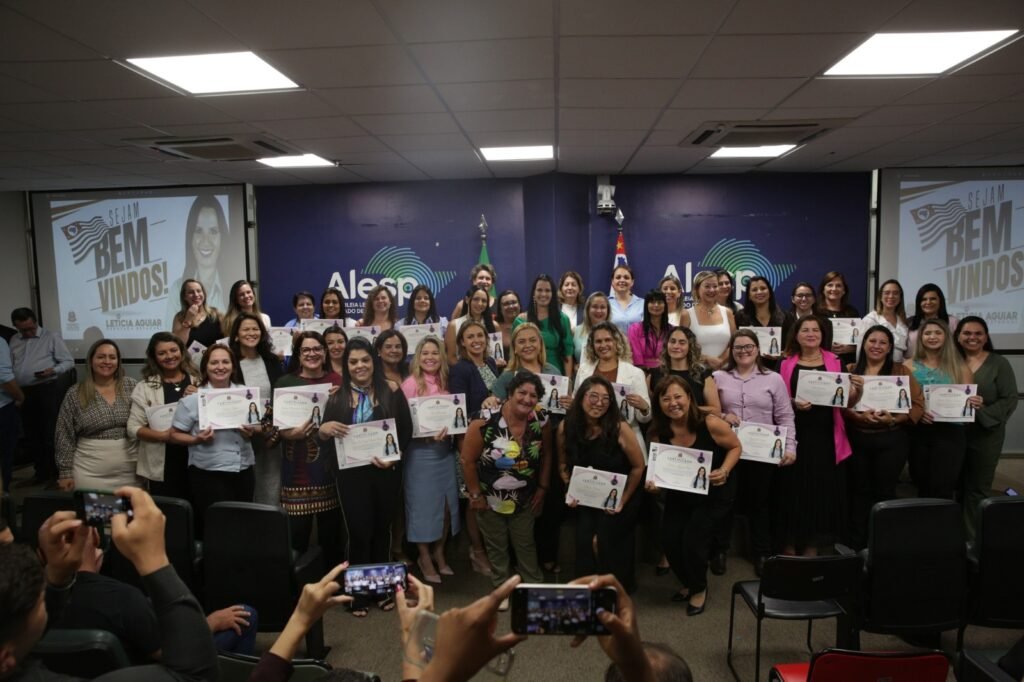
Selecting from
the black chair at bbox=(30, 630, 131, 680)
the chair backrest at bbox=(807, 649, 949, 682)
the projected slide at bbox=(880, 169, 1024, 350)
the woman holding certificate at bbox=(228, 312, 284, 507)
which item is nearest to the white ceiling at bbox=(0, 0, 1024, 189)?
the projected slide at bbox=(880, 169, 1024, 350)

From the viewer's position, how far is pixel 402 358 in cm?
405

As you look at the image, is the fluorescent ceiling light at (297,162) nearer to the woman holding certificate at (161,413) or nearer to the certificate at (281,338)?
the certificate at (281,338)

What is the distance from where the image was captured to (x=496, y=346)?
15.3 ft

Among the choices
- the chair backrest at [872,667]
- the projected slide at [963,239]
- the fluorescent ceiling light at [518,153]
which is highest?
the fluorescent ceiling light at [518,153]

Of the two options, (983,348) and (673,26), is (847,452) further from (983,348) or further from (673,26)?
(673,26)

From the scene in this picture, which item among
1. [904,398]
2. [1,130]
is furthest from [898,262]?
[1,130]

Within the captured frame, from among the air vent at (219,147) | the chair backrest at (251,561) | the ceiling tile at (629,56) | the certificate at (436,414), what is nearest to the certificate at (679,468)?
the certificate at (436,414)

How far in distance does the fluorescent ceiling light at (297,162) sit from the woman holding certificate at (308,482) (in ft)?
9.38

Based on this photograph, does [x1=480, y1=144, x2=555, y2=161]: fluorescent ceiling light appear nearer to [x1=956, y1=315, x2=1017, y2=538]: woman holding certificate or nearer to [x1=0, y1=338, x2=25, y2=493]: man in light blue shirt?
[x1=956, y1=315, x2=1017, y2=538]: woman holding certificate

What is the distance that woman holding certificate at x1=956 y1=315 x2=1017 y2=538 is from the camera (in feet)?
13.7

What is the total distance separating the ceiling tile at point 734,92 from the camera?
3.70 m

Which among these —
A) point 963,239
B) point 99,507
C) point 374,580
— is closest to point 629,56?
point 374,580

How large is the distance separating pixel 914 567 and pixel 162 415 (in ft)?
13.7

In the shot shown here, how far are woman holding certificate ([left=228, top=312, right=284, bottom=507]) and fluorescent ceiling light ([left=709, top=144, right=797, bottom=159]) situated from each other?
14.3 feet
